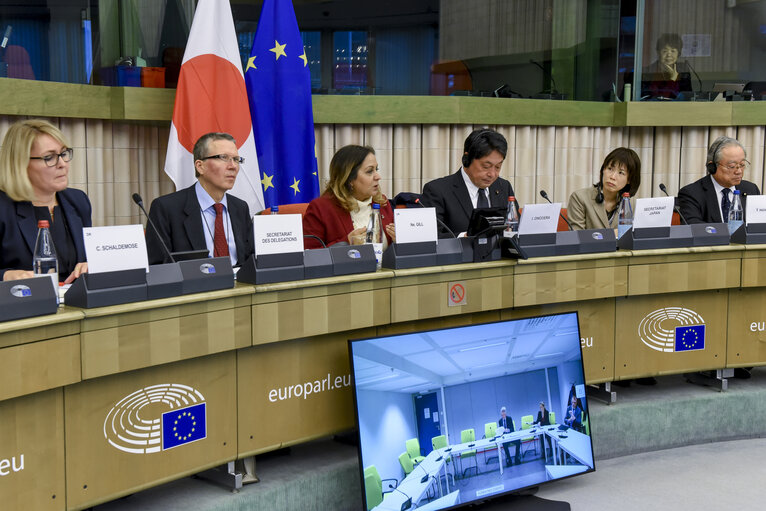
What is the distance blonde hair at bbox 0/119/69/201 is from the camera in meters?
2.67

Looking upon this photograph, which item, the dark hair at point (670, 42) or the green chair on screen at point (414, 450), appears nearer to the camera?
the green chair on screen at point (414, 450)

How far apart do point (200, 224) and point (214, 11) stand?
5.96ft

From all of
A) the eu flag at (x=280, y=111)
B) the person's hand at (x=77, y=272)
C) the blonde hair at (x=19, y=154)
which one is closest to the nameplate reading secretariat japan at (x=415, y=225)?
the person's hand at (x=77, y=272)

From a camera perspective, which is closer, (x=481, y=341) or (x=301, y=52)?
(x=481, y=341)

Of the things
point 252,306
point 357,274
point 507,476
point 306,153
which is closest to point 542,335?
point 507,476

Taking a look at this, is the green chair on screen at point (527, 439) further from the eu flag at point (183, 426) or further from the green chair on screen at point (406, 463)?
the eu flag at point (183, 426)

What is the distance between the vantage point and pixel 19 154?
8.80 ft

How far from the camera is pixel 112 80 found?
4422 millimetres

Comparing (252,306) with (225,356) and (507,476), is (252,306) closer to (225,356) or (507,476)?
(225,356)

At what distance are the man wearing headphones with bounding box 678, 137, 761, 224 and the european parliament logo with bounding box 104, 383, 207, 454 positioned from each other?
287 cm

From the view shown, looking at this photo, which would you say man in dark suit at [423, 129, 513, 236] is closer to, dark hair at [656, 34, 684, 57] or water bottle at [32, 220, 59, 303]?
water bottle at [32, 220, 59, 303]

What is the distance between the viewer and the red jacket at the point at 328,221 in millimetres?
3467

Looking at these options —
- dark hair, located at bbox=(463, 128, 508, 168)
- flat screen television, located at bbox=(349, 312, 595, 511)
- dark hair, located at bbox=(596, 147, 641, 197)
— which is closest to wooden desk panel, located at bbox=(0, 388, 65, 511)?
flat screen television, located at bbox=(349, 312, 595, 511)

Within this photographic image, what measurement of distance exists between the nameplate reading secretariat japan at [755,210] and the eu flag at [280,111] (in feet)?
7.45
